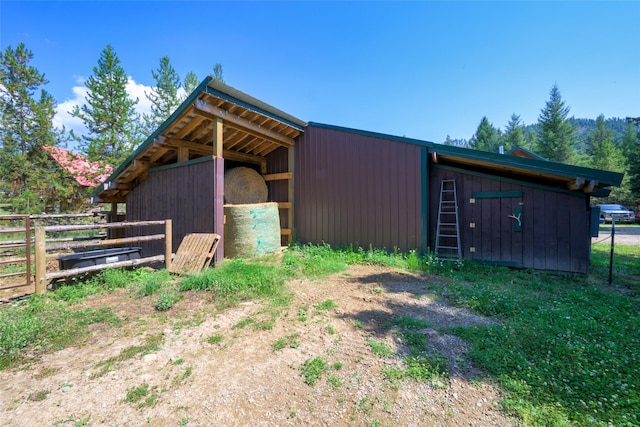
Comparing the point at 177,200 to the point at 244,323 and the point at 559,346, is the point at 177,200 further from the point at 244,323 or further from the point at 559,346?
the point at 559,346

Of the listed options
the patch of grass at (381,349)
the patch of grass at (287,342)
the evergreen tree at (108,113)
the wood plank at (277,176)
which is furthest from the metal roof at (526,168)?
the evergreen tree at (108,113)

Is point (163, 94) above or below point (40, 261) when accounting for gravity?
above

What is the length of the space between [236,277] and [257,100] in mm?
4331

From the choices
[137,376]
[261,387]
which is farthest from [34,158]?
[261,387]

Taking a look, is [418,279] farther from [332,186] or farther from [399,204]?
[332,186]

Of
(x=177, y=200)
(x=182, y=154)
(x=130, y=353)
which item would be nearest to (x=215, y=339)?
(x=130, y=353)

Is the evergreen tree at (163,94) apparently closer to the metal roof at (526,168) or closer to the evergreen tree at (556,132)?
the metal roof at (526,168)

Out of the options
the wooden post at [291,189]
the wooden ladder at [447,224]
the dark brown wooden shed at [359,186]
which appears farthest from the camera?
the wooden post at [291,189]

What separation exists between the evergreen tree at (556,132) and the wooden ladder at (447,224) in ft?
108

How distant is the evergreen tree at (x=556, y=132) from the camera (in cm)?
3033

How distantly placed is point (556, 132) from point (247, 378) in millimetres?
41261

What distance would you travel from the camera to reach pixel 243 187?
8234 millimetres

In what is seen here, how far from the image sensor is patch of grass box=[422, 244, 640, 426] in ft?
→ 6.73

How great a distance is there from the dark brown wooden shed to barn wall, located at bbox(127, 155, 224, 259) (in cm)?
3
